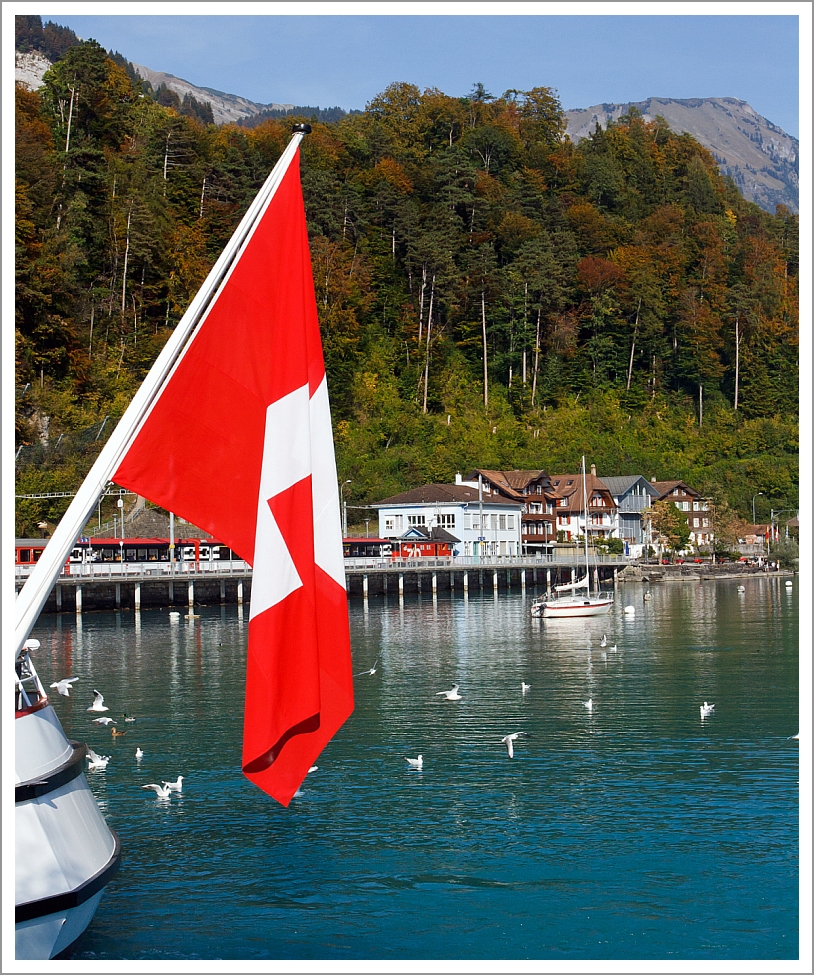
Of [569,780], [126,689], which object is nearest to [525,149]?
[126,689]

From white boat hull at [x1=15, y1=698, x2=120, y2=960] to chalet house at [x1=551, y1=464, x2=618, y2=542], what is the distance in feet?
289

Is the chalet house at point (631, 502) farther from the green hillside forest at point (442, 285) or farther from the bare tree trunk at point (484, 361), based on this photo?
the bare tree trunk at point (484, 361)

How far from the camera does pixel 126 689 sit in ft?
103

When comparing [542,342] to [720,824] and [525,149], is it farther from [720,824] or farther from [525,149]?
[720,824]

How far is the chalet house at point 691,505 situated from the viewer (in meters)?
102

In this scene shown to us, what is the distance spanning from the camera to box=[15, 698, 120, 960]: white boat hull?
29.1 ft

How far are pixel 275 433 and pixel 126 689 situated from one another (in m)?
24.1

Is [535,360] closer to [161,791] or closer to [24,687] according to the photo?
[161,791]

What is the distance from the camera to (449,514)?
3477 inches

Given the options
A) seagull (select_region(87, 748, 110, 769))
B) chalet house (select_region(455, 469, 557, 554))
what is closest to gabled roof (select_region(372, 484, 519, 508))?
chalet house (select_region(455, 469, 557, 554))

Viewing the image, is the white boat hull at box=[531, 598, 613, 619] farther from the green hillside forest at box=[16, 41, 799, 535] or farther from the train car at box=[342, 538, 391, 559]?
the green hillside forest at box=[16, 41, 799, 535]

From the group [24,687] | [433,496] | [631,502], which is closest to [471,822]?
[24,687]

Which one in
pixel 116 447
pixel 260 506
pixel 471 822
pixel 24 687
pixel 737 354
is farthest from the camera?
pixel 737 354

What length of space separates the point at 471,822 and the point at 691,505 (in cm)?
9079
